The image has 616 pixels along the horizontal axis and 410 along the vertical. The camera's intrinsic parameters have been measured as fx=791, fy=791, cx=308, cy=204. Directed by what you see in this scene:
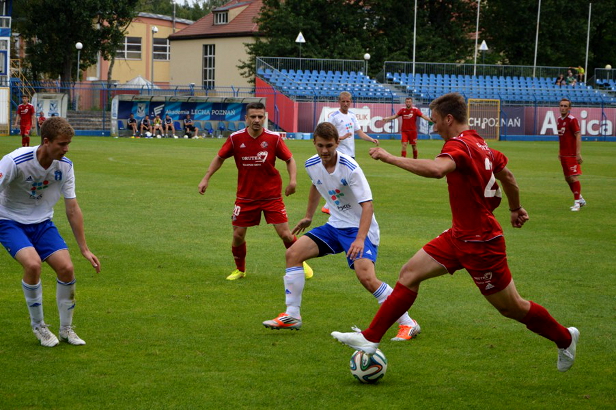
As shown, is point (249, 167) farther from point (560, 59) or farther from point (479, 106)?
point (560, 59)

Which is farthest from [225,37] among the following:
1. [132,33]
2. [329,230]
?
[329,230]

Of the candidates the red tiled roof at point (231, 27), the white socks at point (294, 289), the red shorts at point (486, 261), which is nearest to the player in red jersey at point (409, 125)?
the white socks at point (294, 289)

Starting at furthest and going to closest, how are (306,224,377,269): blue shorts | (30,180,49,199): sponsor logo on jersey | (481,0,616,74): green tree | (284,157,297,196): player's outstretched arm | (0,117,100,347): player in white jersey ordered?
(481,0,616,74): green tree, (284,157,297,196): player's outstretched arm, (306,224,377,269): blue shorts, (30,180,49,199): sponsor logo on jersey, (0,117,100,347): player in white jersey

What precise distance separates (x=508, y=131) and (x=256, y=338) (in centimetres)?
4202

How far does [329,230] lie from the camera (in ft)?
23.0

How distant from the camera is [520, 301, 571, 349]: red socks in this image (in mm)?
5500

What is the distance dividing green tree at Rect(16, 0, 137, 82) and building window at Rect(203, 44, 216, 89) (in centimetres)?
1261

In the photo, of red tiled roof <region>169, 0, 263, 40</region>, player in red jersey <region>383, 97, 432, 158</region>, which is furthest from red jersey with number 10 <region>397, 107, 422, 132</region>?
red tiled roof <region>169, 0, 263, 40</region>

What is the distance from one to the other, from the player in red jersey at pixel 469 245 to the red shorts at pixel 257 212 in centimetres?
362

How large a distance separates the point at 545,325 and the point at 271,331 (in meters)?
2.45

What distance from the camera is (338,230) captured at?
6957 mm

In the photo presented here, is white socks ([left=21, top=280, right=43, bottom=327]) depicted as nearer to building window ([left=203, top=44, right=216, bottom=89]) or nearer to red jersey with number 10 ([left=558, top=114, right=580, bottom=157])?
red jersey with number 10 ([left=558, top=114, right=580, bottom=157])

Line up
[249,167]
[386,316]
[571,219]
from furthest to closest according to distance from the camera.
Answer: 1. [571,219]
2. [249,167]
3. [386,316]

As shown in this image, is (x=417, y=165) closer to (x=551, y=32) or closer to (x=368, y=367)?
(x=368, y=367)
